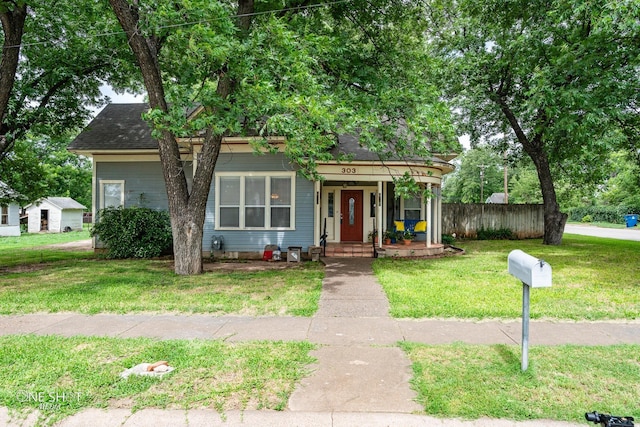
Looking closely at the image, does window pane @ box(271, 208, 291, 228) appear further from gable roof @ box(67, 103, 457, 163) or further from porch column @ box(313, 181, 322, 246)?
gable roof @ box(67, 103, 457, 163)

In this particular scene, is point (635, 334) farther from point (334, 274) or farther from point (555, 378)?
point (334, 274)

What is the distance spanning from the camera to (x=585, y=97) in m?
8.23

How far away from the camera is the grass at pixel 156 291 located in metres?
5.96

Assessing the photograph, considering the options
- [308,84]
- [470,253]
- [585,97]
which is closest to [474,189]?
[470,253]

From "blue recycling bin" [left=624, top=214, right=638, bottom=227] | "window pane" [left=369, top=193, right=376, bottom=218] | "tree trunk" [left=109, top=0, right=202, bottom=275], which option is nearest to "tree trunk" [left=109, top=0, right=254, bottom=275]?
"tree trunk" [left=109, top=0, right=202, bottom=275]

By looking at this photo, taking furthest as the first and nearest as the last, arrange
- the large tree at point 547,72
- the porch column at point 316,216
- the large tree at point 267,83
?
the porch column at point 316,216, the large tree at point 547,72, the large tree at point 267,83

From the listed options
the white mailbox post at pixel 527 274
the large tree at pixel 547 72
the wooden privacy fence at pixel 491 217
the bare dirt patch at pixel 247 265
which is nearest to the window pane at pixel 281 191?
the bare dirt patch at pixel 247 265

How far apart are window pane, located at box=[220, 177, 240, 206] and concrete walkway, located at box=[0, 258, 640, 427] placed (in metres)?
6.29

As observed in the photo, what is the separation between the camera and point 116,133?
43.3 feet

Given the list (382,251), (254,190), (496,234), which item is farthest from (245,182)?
(496,234)

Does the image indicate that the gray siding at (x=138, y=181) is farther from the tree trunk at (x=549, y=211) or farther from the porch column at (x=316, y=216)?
the tree trunk at (x=549, y=211)

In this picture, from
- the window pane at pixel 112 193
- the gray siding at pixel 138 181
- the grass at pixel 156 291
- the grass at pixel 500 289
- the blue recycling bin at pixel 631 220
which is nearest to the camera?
the grass at pixel 500 289

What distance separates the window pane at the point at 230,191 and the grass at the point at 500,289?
5.23m

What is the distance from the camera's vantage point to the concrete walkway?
286 centimetres
